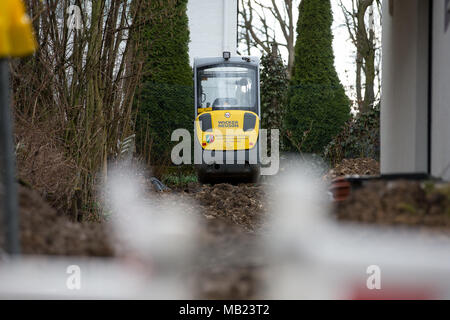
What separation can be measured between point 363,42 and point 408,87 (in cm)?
1135

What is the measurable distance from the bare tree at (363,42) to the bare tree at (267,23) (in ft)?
7.70

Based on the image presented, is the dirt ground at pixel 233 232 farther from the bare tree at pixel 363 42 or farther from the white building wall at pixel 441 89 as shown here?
the bare tree at pixel 363 42

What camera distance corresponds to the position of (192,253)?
2170 millimetres

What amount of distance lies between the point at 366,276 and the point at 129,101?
245 inches

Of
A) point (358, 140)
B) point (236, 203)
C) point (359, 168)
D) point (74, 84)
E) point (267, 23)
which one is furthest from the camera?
point (267, 23)

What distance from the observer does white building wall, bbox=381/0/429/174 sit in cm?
477

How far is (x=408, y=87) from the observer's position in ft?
17.1

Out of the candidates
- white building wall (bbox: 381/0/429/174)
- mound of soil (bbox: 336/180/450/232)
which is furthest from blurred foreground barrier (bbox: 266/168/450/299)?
white building wall (bbox: 381/0/429/174)

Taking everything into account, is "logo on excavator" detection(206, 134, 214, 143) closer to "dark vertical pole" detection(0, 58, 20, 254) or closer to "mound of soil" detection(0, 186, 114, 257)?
"mound of soil" detection(0, 186, 114, 257)

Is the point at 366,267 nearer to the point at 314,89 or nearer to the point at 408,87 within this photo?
the point at 408,87

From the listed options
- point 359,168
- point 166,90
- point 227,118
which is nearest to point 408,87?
point 359,168

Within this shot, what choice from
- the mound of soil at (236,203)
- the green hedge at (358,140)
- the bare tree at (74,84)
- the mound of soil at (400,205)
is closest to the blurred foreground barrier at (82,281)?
the mound of soil at (400,205)

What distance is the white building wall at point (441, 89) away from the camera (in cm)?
360

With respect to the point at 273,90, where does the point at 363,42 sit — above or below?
above
